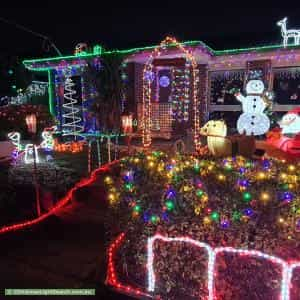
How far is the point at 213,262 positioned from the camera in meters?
2.47

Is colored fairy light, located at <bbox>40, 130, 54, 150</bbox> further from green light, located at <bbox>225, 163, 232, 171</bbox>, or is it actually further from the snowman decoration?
the snowman decoration

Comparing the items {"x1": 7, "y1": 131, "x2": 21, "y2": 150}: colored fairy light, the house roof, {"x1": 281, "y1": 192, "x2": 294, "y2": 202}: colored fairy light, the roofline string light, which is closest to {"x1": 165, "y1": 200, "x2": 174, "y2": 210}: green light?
the roofline string light

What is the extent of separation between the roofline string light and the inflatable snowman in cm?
845

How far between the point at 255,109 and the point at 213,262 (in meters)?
9.00

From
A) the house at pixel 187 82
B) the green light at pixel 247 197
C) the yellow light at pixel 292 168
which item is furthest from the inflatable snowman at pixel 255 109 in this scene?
the green light at pixel 247 197

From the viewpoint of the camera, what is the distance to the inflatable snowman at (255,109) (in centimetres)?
1047


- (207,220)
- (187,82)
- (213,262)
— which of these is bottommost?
(213,262)

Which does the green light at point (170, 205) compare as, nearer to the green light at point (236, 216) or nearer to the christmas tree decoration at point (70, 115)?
the green light at point (236, 216)

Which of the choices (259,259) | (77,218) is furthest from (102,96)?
(259,259)

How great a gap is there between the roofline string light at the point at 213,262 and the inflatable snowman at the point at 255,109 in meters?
8.45

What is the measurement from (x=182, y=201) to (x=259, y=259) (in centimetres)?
75

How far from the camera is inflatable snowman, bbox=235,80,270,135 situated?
10.5m

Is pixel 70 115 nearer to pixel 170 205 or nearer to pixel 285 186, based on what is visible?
pixel 170 205

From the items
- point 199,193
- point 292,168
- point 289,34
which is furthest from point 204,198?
point 289,34
